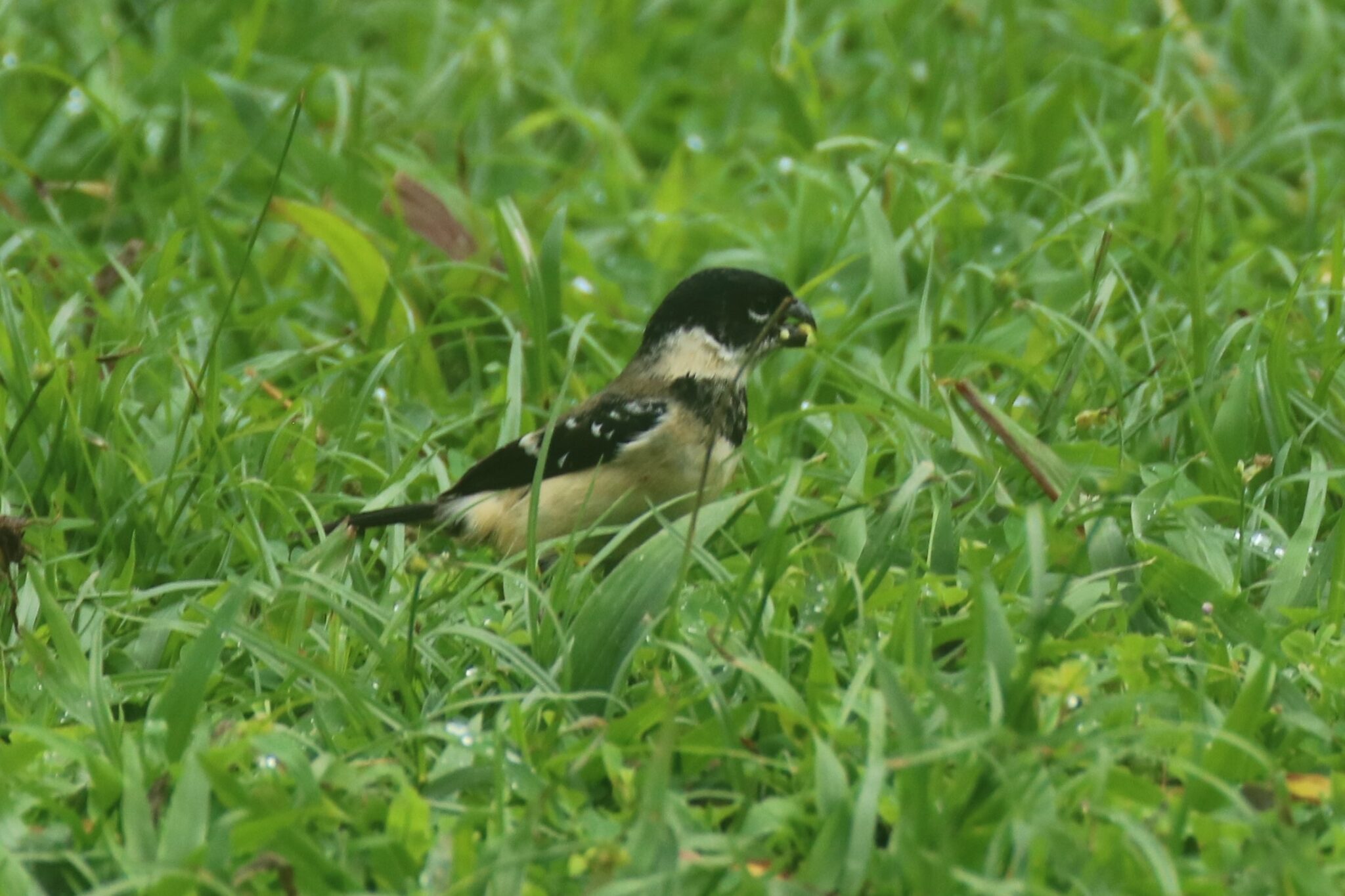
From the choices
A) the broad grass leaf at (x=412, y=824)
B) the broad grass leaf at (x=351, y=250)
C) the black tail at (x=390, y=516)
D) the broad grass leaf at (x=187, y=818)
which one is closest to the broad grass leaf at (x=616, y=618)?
the broad grass leaf at (x=412, y=824)

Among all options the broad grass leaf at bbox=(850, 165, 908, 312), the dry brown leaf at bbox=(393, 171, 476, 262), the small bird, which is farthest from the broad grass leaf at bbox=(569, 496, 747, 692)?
the dry brown leaf at bbox=(393, 171, 476, 262)

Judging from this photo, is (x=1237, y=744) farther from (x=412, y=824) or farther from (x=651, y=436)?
(x=651, y=436)

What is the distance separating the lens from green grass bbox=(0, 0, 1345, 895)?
104 inches

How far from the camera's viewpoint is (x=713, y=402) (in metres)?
4.28

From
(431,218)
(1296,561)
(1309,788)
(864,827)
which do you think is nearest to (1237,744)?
(1309,788)

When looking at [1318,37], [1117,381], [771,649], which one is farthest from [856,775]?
[1318,37]

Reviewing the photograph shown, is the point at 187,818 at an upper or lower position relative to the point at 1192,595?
upper

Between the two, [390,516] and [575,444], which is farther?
[575,444]

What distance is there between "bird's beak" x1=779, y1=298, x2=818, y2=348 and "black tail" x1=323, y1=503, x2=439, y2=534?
1.06 meters

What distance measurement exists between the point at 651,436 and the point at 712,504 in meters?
0.76

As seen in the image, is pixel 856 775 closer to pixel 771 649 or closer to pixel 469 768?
pixel 771 649

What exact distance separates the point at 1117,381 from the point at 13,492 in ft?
8.45

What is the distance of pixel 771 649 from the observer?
3109mm

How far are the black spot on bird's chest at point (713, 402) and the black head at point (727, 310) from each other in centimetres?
17
